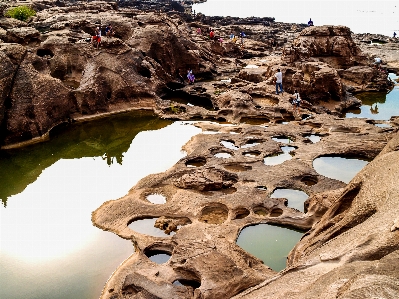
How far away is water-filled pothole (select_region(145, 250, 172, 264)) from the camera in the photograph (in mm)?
12213

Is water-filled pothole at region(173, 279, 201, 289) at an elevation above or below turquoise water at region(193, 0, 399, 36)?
below

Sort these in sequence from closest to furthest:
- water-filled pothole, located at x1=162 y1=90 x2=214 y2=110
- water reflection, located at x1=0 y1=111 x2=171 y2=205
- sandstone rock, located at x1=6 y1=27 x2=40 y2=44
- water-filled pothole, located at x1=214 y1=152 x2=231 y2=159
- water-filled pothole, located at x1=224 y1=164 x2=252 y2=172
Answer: water-filled pothole, located at x1=224 y1=164 x2=252 y2=172
water reflection, located at x1=0 y1=111 x2=171 y2=205
water-filled pothole, located at x1=214 y1=152 x2=231 y2=159
sandstone rock, located at x1=6 y1=27 x2=40 y2=44
water-filled pothole, located at x1=162 y1=90 x2=214 y2=110

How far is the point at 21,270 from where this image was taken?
1191cm

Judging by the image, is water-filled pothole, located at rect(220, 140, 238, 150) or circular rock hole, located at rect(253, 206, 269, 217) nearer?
circular rock hole, located at rect(253, 206, 269, 217)

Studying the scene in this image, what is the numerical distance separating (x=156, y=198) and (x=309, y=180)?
6.48 m

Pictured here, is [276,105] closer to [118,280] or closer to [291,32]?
[118,280]

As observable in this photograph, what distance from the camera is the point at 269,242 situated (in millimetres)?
12805

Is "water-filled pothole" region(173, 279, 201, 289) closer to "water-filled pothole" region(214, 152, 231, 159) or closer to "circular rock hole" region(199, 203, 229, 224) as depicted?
"circular rock hole" region(199, 203, 229, 224)

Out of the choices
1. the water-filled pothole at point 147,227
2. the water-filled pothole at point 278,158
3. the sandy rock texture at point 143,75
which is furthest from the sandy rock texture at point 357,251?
the sandy rock texture at point 143,75

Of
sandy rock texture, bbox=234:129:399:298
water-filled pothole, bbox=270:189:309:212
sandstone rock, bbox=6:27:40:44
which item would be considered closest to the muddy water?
water-filled pothole, bbox=270:189:309:212

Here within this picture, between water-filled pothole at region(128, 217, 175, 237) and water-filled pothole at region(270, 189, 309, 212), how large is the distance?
463cm

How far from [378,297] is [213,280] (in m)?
6.36

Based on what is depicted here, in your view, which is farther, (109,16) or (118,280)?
(109,16)

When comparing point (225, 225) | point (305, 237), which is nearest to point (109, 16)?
point (225, 225)
